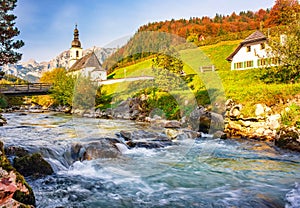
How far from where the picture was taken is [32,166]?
794cm

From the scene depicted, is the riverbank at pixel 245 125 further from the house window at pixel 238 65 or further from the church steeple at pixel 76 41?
the church steeple at pixel 76 41

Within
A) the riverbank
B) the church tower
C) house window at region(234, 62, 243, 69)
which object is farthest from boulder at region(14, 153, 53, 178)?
the church tower

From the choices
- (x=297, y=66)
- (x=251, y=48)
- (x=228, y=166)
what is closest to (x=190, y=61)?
(x=251, y=48)

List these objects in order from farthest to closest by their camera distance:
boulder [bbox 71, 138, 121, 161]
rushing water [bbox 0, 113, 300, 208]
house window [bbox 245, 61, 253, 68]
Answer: house window [bbox 245, 61, 253, 68], boulder [bbox 71, 138, 121, 161], rushing water [bbox 0, 113, 300, 208]

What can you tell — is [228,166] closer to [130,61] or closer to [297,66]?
[297,66]

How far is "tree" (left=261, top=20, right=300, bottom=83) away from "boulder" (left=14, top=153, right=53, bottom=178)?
727 inches

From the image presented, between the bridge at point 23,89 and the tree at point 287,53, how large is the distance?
3906cm

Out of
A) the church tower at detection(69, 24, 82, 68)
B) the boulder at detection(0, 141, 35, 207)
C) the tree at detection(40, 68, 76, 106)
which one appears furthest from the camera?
the church tower at detection(69, 24, 82, 68)

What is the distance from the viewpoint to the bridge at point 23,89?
1644 inches

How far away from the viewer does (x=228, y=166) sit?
32.3ft

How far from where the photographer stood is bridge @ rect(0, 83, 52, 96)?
4175 centimetres

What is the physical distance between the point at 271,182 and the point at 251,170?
131 cm

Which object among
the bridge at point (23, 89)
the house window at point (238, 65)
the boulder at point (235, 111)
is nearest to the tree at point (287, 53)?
the boulder at point (235, 111)

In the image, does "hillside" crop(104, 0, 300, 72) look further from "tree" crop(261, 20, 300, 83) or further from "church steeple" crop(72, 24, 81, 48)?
"church steeple" crop(72, 24, 81, 48)
